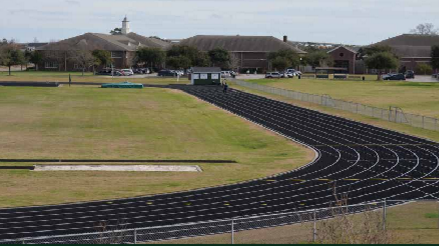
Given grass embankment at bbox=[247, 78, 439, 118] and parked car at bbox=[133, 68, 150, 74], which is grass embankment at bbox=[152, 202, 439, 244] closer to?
grass embankment at bbox=[247, 78, 439, 118]

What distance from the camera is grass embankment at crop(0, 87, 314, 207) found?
41031 mm

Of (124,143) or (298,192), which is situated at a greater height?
(124,143)

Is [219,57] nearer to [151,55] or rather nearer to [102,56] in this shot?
[151,55]

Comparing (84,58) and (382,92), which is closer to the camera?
(382,92)

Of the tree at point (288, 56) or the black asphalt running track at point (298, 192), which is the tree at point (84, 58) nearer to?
the tree at point (288, 56)

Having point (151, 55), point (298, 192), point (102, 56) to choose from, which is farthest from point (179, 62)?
point (298, 192)

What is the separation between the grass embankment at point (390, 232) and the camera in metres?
27.9

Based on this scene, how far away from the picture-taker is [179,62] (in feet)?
586

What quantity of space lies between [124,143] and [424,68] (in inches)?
5908

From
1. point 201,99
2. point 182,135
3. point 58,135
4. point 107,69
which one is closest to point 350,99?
point 201,99

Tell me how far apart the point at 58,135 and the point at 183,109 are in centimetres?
2768

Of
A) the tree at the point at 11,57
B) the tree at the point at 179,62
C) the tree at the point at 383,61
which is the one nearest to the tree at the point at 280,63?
the tree at the point at 179,62

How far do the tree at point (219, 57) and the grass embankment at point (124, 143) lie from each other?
86757 mm

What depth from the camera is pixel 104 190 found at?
39.9 m
